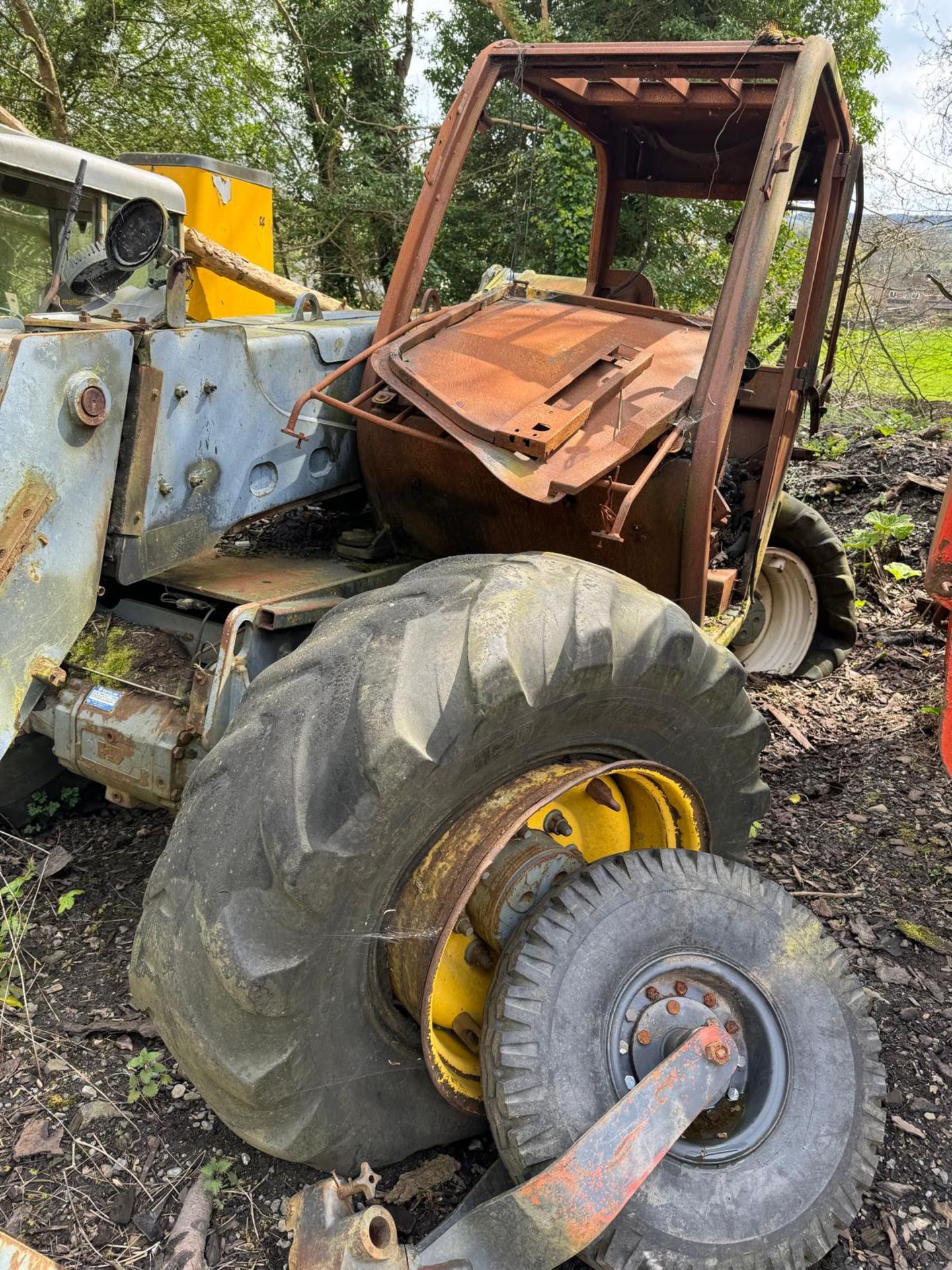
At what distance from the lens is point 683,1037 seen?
6.05ft

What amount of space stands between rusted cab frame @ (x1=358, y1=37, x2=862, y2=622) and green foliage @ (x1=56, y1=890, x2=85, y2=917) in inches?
62.7

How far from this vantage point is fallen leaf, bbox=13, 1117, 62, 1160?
7.12 feet

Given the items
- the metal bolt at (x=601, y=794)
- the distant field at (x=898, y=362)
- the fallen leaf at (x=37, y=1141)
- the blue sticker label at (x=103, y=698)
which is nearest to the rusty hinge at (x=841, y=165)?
the metal bolt at (x=601, y=794)

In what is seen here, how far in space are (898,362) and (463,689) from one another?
10.1 m

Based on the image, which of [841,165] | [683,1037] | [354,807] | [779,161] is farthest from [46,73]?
[683,1037]

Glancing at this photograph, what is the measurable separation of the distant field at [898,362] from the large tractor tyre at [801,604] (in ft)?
18.2

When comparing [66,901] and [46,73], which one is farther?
[46,73]

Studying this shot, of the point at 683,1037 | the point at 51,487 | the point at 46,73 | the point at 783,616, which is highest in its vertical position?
the point at 46,73

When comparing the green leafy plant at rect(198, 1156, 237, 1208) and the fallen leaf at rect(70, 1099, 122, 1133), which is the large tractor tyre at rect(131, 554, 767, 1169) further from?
the fallen leaf at rect(70, 1099, 122, 1133)

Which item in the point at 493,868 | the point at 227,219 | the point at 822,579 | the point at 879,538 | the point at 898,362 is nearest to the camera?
the point at 493,868

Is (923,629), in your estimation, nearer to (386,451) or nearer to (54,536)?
(386,451)

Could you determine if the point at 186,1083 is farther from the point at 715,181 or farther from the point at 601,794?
the point at 715,181

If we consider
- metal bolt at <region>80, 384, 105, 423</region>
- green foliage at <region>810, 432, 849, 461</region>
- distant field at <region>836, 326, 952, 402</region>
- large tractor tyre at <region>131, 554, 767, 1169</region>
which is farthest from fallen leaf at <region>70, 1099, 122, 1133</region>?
distant field at <region>836, 326, 952, 402</region>

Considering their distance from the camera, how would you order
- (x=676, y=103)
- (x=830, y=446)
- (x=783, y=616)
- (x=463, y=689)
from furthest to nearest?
(x=830, y=446) < (x=783, y=616) < (x=676, y=103) < (x=463, y=689)
